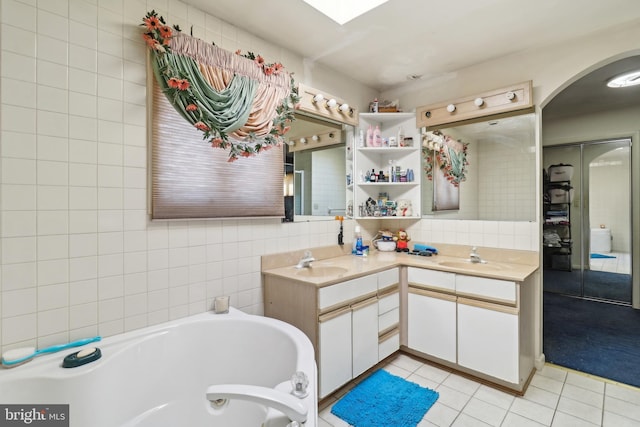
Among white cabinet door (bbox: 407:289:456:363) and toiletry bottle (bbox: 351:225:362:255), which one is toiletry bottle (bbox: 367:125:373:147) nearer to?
toiletry bottle (bbox: 351:225:362:255)

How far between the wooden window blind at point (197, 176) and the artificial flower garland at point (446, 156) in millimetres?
1553

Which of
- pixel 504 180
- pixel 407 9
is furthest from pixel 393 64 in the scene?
pixel 504 180

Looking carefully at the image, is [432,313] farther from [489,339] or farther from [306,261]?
[306,261]

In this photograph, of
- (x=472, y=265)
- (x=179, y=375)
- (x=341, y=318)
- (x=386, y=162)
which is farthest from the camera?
(x=386, y=162)

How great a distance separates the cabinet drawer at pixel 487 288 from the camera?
194 cm

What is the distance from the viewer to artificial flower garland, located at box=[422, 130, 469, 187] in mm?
2777

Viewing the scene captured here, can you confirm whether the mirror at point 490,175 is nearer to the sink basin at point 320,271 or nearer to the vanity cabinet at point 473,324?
the vanity cabinet at point 473,324

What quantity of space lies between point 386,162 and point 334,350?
6.47 feet

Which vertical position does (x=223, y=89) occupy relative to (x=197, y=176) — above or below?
above

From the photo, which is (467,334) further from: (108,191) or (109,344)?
(108,191)

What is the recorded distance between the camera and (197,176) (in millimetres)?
1791

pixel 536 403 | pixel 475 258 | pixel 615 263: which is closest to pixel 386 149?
pixel 475 258

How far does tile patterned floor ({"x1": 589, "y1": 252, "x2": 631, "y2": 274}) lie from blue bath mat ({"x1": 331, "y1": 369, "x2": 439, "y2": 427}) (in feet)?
11.1

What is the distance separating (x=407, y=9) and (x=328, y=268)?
5.98 feet
